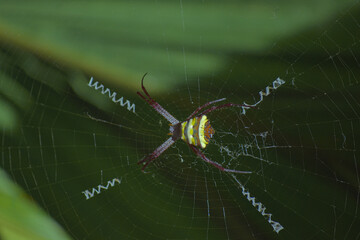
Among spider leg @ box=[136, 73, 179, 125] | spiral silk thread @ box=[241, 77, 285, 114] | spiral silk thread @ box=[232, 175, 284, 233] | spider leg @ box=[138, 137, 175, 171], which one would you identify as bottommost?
spiral silk thread @ box=[232, 175, 284, 233]

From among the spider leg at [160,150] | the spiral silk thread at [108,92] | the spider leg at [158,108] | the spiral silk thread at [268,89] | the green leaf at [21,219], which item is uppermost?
the spiral silk thread at [108,92]

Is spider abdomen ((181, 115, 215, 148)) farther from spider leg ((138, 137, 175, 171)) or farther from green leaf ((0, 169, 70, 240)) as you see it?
green leaf ((0, 169, 70, 240))

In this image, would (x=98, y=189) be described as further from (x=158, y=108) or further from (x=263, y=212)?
(x=263, y=212)

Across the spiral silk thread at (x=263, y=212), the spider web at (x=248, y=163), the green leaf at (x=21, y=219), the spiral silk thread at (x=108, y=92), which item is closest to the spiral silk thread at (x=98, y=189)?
the spider web at (x=248, y=163)

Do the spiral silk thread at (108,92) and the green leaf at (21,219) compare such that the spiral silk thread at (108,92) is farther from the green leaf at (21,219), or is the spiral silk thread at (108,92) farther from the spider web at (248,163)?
the green leaf at (21,219)

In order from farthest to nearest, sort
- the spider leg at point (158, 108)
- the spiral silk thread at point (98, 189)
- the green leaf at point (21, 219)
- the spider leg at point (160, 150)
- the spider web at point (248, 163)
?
the spider leg at point (160, 150)
the spider leg at point (158, 108)
the spiral silk thread at point (98, 189)
the spider web at point (248, 163)
the green leaf at point (21, 219)

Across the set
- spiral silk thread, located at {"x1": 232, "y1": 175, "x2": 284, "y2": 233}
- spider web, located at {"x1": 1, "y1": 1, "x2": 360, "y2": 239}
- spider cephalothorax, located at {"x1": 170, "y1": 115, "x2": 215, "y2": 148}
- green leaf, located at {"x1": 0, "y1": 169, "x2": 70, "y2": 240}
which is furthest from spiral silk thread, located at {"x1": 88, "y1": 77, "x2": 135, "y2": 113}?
spiral silk thread, located at {"x1": 232, "y1": 175, "x2": 284, "y2": 233}

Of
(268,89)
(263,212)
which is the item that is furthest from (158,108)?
(263,212)
